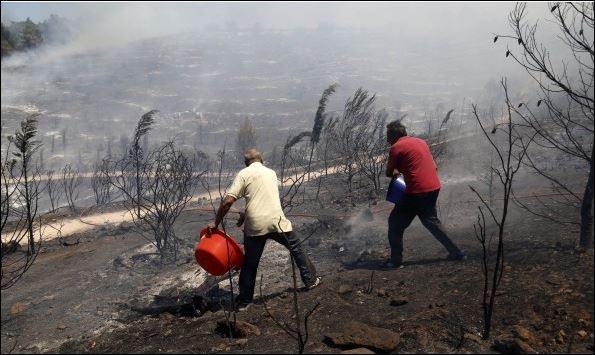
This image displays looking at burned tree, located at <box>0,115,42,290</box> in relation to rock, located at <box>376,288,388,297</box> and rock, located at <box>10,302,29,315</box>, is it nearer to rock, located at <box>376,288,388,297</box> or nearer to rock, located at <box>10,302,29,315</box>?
rock, located at <box>10,302,29,315</box>

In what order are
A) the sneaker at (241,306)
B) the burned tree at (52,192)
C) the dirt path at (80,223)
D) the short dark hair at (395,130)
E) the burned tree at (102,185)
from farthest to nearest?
1. the burned tree at (102,185)
2. the burned tree at (52,192)
3. the dirt path at (80,223)
4. the short dark hair at (395,130)
5. the sneaker at (241,306)

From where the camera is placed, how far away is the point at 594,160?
373 centimetres

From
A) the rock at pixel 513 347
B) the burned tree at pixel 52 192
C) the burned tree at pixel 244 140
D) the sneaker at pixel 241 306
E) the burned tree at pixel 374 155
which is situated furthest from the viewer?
the burned tree at pixel 244 140

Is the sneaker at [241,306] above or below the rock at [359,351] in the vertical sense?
below

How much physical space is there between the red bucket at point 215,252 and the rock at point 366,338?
127 centimetres

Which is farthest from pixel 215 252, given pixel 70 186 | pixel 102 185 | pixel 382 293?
pixel 70 186

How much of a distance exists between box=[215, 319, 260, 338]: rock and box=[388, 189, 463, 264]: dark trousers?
1825mm

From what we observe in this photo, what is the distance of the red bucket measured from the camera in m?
3.90

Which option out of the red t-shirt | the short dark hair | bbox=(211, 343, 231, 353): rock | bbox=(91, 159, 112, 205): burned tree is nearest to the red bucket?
bbox=(211, 343, 231, 353): rock

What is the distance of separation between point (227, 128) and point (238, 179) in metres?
25.0

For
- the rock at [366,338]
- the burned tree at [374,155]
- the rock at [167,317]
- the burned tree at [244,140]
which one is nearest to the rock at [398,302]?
the rock at [366,338]

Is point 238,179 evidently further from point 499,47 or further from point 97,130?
point 499,47

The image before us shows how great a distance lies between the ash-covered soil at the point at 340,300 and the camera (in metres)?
3.00

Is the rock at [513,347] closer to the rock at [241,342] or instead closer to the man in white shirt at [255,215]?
the rock at [241,342]
